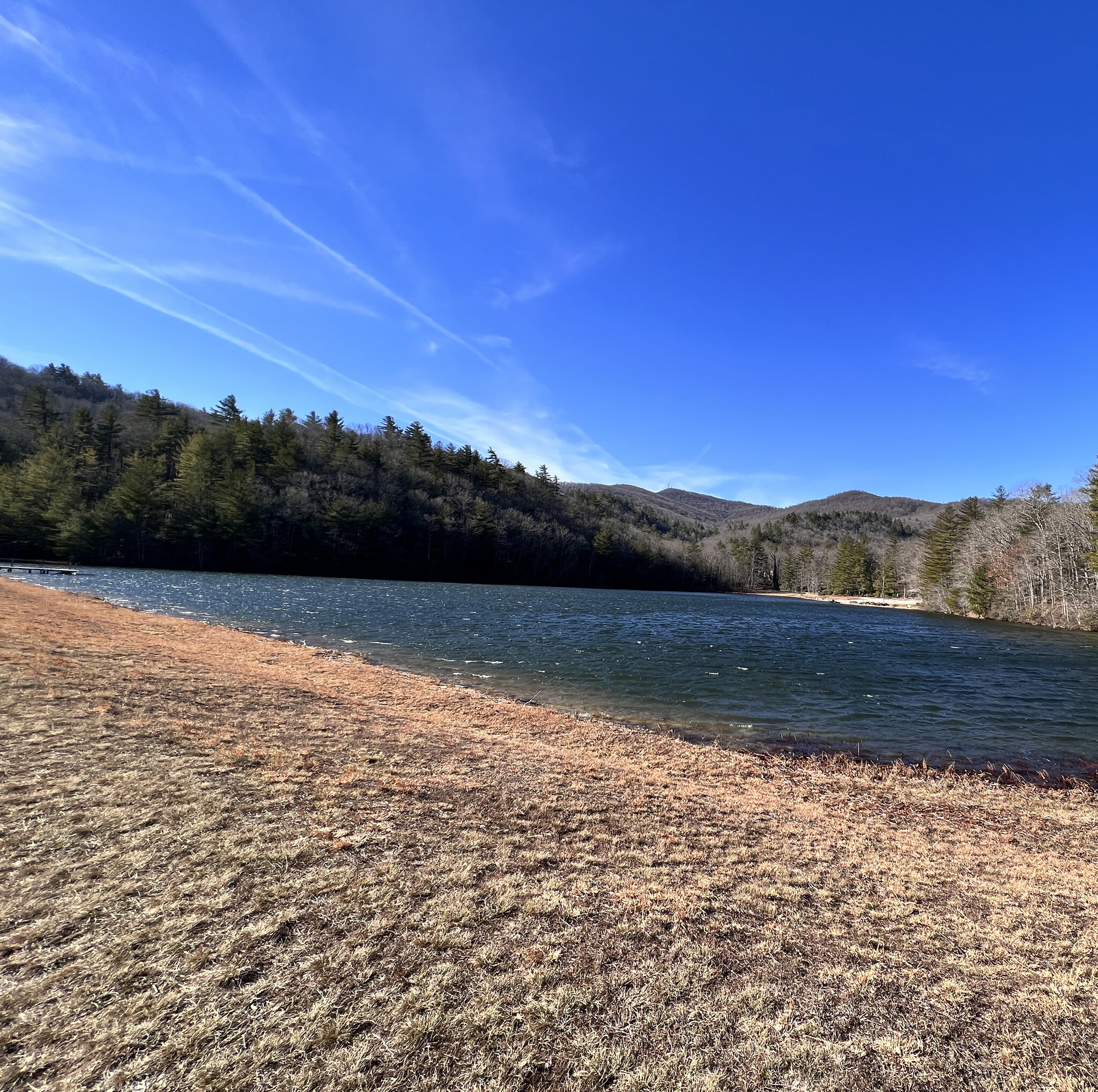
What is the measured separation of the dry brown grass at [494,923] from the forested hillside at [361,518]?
55.2m

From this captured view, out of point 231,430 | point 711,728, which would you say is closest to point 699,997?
point 711,728

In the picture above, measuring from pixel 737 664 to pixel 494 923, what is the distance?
20513 mm

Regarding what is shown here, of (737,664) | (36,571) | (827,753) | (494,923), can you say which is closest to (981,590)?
(737,664)

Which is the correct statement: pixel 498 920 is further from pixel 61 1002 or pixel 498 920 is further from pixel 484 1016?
pixel 61 1002

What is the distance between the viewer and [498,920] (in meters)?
4.17

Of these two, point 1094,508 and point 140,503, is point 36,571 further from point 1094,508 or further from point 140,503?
point 1094,508

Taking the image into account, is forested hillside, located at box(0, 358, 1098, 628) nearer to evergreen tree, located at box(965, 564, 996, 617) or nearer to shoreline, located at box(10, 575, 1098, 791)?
evergreen tree, located at box(965, 564, 996, 617)

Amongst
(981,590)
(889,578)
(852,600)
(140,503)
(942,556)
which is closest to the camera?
(981,590)

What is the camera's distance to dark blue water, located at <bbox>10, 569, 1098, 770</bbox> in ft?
44.9

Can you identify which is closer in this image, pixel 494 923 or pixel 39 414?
pixel 494 923

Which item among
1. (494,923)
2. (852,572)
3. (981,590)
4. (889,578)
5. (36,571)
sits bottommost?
(36,571)

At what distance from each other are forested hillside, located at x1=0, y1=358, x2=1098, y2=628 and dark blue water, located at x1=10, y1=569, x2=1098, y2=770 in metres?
18.0

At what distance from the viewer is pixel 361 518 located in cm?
8975

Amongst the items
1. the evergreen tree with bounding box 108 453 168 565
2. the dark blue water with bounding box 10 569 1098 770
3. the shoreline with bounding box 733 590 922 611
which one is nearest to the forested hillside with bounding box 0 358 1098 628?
the evergreen tree with bounding box 108 453 168 565
